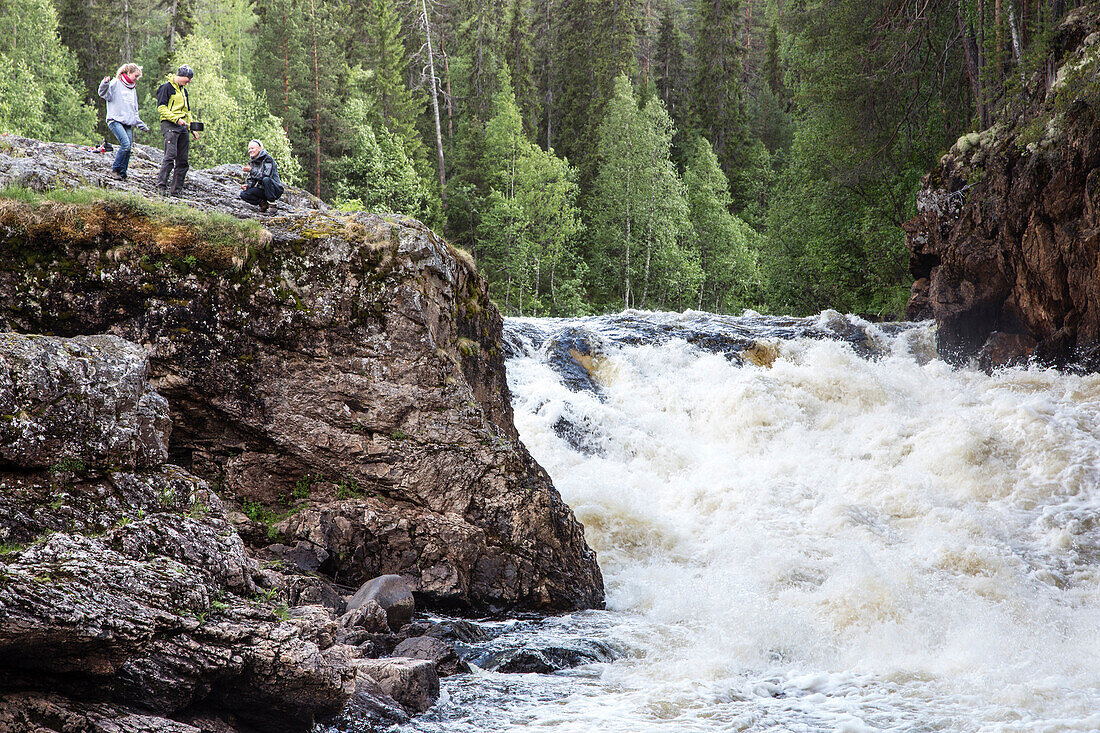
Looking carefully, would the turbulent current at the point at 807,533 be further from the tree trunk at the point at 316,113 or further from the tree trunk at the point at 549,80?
the tree trunk at the point at 549,80

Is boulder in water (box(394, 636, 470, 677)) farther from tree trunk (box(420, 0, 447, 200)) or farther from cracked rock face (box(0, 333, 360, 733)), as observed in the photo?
tree trunk (box(420, 0, 447, 200))

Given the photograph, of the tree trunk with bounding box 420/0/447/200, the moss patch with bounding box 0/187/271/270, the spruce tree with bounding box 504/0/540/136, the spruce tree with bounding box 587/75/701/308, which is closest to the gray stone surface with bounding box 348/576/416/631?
the moss patch with bounding box 0/187/271/270

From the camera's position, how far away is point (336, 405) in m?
9.06

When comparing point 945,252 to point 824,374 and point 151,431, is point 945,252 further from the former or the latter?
point 151,431

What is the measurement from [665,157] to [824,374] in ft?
83.3

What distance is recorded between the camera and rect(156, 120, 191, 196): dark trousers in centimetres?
1091

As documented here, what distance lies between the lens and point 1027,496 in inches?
472

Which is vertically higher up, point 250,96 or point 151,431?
point 250,96

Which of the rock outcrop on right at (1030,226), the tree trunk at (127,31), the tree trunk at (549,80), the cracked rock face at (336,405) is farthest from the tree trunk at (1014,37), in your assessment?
the tree trunk at (127,31)

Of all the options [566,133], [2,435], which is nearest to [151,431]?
[2,435]

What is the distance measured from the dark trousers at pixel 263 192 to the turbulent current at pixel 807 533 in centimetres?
579

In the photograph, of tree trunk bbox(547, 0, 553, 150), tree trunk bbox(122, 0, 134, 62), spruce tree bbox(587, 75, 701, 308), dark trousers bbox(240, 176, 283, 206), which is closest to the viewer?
dark trousers bbox(240, 176, 283, 206)

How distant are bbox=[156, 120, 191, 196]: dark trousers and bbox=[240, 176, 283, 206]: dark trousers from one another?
881 mm

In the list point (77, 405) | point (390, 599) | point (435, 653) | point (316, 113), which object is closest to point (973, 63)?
point (390, 599)
